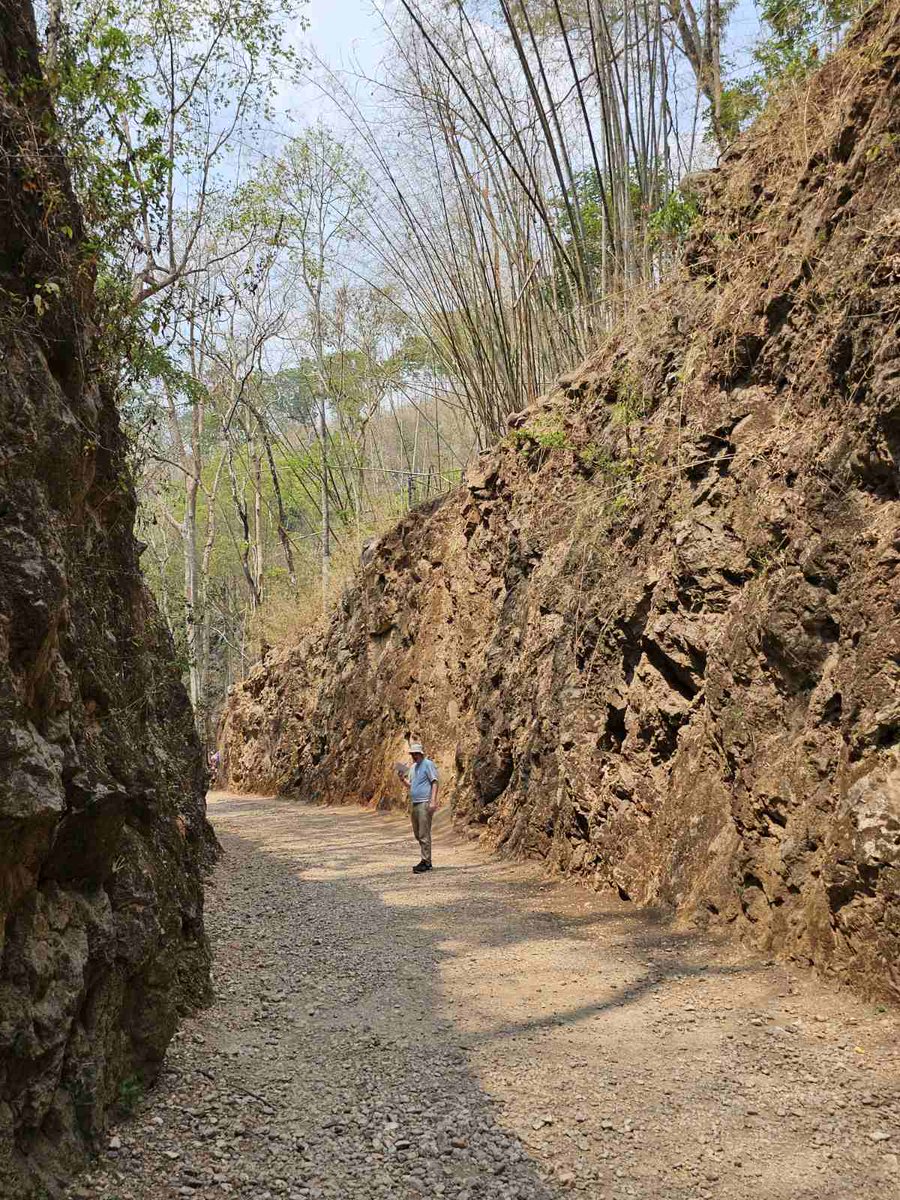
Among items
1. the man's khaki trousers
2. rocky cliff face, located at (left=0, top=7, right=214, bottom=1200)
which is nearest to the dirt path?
rocky cliff face, located at (left=0, top=7, right=214, bottom=1200)

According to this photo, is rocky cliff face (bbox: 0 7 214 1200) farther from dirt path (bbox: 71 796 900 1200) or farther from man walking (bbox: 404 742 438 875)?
man walking (bbox: 404 742 438 875)

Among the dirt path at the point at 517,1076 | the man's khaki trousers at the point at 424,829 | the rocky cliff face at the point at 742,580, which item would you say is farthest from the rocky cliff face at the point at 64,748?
the man's khaki trousers at the point at 424,829

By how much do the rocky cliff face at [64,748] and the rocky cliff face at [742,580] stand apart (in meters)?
3.27

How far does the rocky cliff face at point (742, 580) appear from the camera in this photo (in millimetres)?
4578

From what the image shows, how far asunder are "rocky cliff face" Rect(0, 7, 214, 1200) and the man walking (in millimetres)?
3775

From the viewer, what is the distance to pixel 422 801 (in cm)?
856

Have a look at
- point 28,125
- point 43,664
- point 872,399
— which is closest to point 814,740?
point 872,399

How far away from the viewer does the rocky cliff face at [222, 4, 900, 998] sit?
458cm

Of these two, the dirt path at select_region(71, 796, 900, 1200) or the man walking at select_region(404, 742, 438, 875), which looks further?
the man walking at select_region(404, 742, 438, 875)

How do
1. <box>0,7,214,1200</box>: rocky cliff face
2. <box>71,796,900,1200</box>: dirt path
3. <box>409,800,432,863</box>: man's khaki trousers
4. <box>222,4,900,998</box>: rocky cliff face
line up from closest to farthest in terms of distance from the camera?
<box>0,7,214,1200</box>: rocky cliff face
<box>71,796,900,1200</box>: dirt path
<box>222,4,900,998</box>: rocky cliff face
<box>409,800,432,863</box>: man's khaki trousers

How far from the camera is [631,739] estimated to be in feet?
22.6

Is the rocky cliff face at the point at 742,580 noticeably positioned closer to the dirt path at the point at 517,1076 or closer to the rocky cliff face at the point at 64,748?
the dirt path at the point at 517,1076

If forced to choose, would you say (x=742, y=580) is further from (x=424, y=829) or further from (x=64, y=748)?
(x=64, y=748)

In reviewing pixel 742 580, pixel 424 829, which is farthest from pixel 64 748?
pixel 424 829
